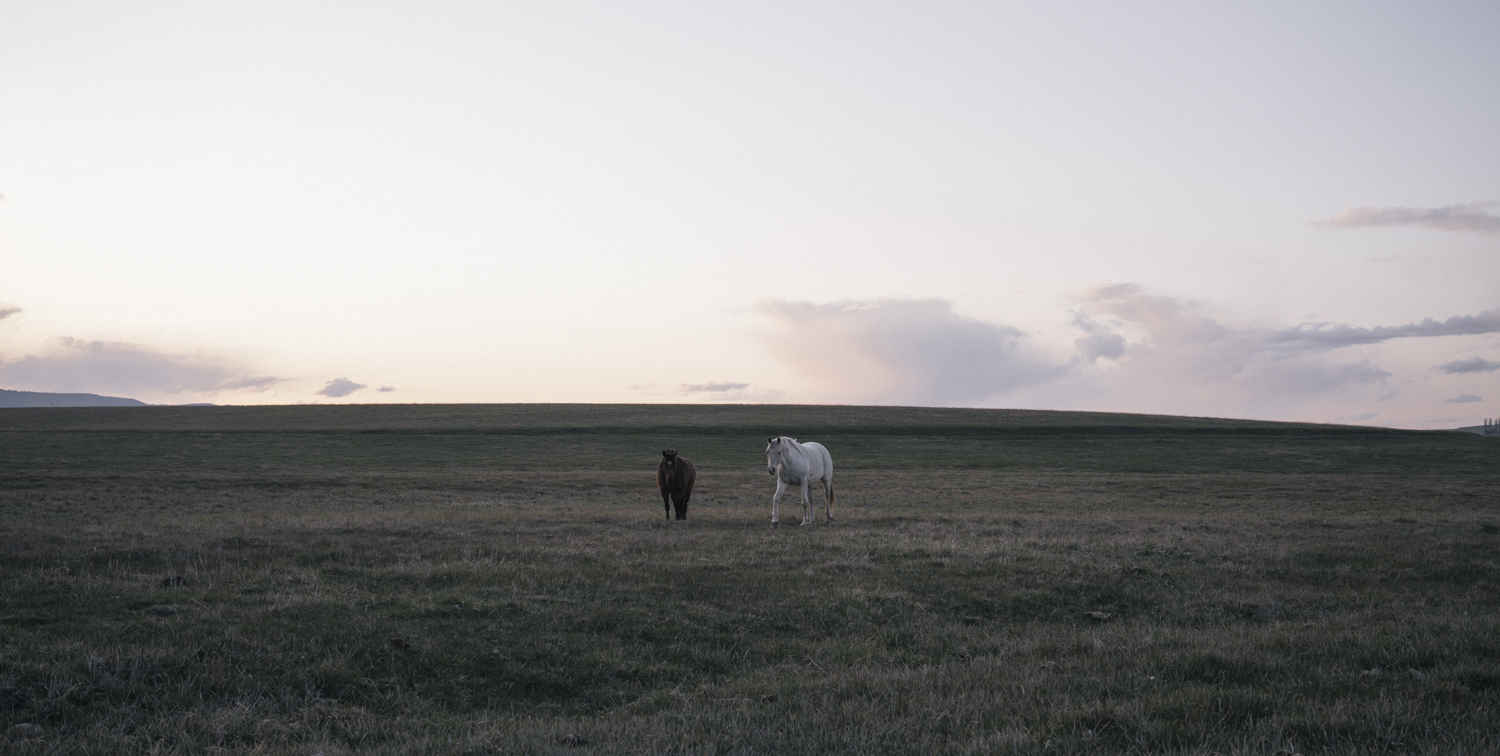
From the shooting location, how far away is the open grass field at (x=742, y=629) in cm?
573

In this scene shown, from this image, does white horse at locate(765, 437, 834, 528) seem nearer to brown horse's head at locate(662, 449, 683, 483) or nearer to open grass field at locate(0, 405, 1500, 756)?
open grass field at locate(0, 405, 1500, 756)

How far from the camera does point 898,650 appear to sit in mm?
8547

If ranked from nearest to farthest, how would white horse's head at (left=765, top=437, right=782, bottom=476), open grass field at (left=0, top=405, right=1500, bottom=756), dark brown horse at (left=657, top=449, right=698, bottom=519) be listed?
open grass field at (left=0, top=405, right=1500, bottom=756) < white horse's head at (left=765, top=437, right=782, bottom=476) < dark brown horse at (left=657, top=449, right=698, bottom=519)

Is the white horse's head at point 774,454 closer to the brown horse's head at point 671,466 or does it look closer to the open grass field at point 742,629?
the open grass field at point 742,629

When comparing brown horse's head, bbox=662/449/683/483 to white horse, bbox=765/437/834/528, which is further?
brown horse's head, bbox=662/449/683/483

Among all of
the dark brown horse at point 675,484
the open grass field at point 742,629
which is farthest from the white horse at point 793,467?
the dark brown horse at point 675,484

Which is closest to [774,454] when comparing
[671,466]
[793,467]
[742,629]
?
[793,467]

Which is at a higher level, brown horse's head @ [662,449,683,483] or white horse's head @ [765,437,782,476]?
white horse's head @ [765,437,782,476]

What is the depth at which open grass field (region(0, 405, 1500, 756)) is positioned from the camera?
5734 millimetres

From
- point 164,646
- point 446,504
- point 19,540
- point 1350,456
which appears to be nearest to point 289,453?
point 446,504

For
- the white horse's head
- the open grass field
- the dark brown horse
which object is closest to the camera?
the open grass field

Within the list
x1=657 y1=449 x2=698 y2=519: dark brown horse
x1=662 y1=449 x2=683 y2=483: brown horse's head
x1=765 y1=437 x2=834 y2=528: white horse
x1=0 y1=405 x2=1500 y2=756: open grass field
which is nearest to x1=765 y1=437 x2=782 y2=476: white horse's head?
x1=765 y1=437 x2=834 y2=528: white horse

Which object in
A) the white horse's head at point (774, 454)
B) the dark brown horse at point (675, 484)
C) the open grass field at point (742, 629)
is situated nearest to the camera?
the open grass field at point (742, 629)

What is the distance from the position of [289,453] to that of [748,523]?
40.3 m
